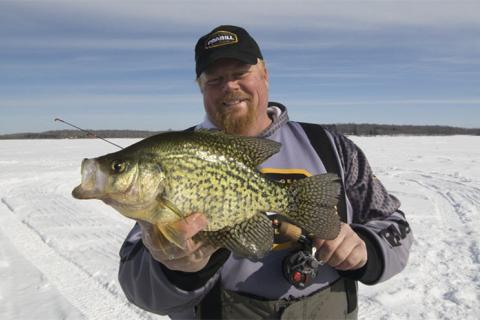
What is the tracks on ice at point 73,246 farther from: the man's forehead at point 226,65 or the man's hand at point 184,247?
the man's forehead at point 226,65

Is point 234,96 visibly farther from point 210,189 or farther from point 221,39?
point 210,189

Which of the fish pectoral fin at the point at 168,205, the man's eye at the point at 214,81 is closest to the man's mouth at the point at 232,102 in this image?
the man's eye at the point at 214,81

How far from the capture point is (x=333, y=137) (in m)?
2.83

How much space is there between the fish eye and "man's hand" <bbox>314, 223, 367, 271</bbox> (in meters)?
1.04

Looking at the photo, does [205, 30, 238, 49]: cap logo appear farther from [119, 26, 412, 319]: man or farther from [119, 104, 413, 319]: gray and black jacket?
[119, 104, 413, 319]: gray and black jacket

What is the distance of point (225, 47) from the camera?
2.73 m

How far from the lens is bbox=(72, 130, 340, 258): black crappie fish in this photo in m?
1.88

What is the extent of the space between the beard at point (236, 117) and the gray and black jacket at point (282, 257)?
116 mm

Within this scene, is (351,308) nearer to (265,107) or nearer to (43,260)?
(265,107)

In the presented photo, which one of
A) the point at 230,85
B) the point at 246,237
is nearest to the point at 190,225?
the point at 246,237

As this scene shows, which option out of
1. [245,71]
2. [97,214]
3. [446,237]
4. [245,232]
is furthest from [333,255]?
[97,214]

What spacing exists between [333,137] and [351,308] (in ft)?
3.50

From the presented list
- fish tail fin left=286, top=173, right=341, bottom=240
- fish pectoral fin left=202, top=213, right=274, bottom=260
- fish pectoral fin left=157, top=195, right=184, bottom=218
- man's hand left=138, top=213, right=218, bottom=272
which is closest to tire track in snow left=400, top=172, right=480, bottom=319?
fish tail fin left=286, top=173, right=341, bottom=240

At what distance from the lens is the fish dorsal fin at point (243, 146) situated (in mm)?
2047
